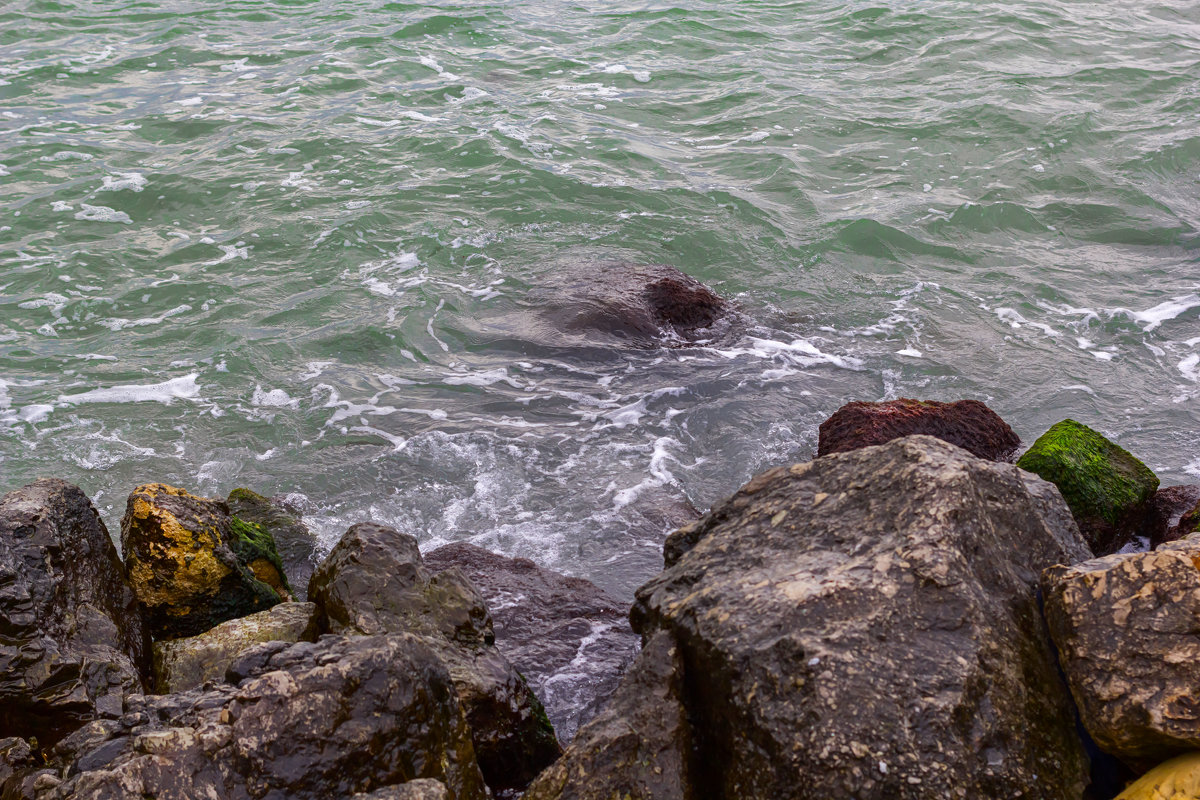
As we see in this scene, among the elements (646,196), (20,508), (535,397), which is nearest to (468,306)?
(535,397)

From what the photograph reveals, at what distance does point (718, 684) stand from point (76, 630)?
285 centimetres

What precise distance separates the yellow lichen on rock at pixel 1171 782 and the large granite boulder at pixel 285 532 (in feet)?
14.8

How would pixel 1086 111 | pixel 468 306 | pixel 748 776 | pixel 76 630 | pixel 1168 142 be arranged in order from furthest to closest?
pixel 1086 111, pixel 1168 142, pixel 468 306, pixel 76 630, pixel 748 776

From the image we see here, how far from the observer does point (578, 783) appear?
337cm

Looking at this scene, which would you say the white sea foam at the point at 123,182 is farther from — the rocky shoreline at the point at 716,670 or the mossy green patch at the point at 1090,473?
the mossy green patch at the point at 1090,473

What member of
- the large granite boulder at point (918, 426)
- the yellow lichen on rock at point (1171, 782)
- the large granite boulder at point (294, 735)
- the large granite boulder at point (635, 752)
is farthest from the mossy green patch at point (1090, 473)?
the large granite boulder at point (294, 735)

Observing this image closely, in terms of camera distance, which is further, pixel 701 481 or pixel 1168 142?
pixel 1168 142

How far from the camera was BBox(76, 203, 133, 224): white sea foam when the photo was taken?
35.0 feet

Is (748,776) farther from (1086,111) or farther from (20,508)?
(1086,111)

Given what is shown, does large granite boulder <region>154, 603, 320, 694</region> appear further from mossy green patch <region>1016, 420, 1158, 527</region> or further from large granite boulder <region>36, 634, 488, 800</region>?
mossy green patch <region>1016, 420, 1158, 527</region>

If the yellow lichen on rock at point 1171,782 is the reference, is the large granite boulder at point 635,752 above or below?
below

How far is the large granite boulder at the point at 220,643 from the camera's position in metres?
4.24

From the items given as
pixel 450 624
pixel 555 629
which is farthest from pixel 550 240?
pixel 450 624

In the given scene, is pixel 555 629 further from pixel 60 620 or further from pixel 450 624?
pixel 60 620
